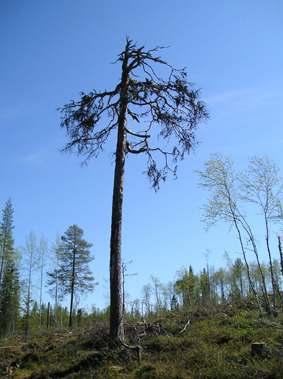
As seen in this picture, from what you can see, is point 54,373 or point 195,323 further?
point 195,323

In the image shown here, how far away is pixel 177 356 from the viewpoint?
12.4 meters

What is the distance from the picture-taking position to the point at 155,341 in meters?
14.3

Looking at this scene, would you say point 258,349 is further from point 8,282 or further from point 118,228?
point 8,282

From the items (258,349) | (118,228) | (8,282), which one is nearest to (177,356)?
(258,349)

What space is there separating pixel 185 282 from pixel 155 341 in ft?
153

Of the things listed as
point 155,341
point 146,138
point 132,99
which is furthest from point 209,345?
point 132,99

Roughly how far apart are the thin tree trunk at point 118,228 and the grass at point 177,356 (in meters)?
0.80

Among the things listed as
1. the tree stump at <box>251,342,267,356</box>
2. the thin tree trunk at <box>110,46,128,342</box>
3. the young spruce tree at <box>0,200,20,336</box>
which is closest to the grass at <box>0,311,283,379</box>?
the tree stump at <box>251,342,267,356</box>

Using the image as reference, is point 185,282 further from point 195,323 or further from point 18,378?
point 18,378

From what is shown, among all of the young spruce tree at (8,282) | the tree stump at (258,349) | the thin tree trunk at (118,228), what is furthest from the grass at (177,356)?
the young spruce tree at (8,282)

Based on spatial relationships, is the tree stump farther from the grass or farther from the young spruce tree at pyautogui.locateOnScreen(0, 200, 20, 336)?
the young spruce tree at pyautogui.locateOnScreen(0, 200, 20, 336)

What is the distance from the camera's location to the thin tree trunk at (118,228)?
13.6m

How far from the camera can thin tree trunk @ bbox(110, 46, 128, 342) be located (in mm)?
13609

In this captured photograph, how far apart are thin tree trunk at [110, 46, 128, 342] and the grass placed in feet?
2.62
